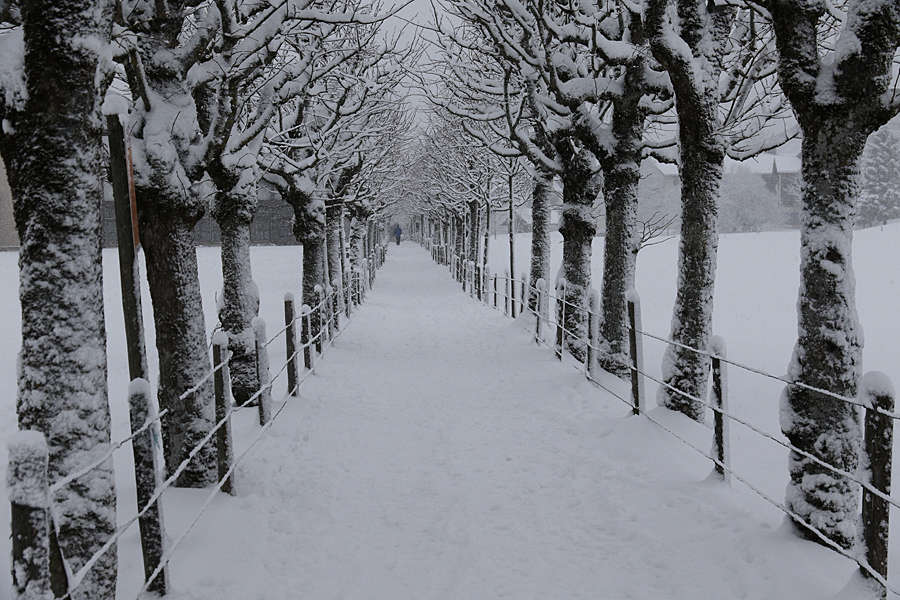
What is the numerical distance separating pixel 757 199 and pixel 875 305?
186ft

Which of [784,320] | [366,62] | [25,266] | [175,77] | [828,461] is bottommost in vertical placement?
[784,320]

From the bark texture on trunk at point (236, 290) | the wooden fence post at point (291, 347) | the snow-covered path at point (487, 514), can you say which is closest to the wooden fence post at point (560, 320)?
the snow-covered path at point (487, 514)

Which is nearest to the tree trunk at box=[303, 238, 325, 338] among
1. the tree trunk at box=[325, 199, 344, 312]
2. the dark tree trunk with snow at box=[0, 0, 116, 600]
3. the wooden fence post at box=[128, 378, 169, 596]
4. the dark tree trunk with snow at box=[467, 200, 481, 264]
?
the tree trunk at box=[325, 199, 344, 312]

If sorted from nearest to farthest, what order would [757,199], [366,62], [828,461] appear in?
[828,461]
[366,62]
[757,199]

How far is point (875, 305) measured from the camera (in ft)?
73.3

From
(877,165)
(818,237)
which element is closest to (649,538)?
(818,237)

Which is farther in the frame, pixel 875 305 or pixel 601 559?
pixel 875 305

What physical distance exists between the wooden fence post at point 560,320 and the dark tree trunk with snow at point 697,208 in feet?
11.2

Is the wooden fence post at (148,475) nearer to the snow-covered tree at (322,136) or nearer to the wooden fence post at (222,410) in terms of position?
the wooden fence post at (222,410)

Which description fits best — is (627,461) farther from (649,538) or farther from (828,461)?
(828,461)

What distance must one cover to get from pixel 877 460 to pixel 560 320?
28.6 feet

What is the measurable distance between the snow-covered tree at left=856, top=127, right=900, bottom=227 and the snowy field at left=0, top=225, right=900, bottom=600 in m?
59.0

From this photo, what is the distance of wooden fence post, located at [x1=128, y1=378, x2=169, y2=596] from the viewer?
371 cm

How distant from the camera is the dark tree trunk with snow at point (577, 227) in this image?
11.6 m
